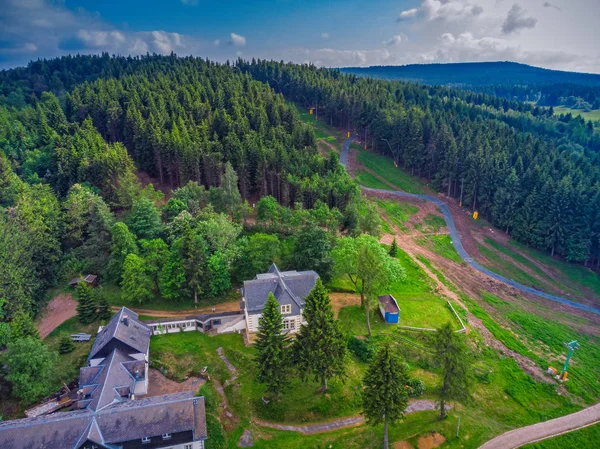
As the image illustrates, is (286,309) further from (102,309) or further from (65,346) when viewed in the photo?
(65,346)

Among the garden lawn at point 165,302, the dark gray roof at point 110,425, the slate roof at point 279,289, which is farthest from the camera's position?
the garden lawn at point 165,302

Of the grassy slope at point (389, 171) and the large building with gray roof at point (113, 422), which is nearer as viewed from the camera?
the large building with gray roof at point (113, 422)

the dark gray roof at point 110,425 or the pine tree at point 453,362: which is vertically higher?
the pine tree at point 453,362

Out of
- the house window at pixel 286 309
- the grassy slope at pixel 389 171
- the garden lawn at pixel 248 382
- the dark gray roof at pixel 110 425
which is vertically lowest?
the garden lawn at pixel 248 382

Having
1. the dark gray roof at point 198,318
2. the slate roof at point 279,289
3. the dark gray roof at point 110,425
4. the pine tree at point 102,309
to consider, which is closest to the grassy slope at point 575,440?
the slate roof at point 279,289

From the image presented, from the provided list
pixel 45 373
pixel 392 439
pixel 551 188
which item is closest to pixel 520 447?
pixel 392 439

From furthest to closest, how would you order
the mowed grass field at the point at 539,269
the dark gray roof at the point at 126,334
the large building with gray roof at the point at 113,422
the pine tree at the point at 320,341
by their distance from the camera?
the mowed grass field at the point at 539,269
the dark gray roof at the point at 126,334
the pine tree at the point at 320,341
the large building with gray roof at the point at 113,422

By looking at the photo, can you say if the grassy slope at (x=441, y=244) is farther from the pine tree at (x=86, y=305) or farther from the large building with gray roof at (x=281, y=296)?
the pine tree at (x=86, y=305)
